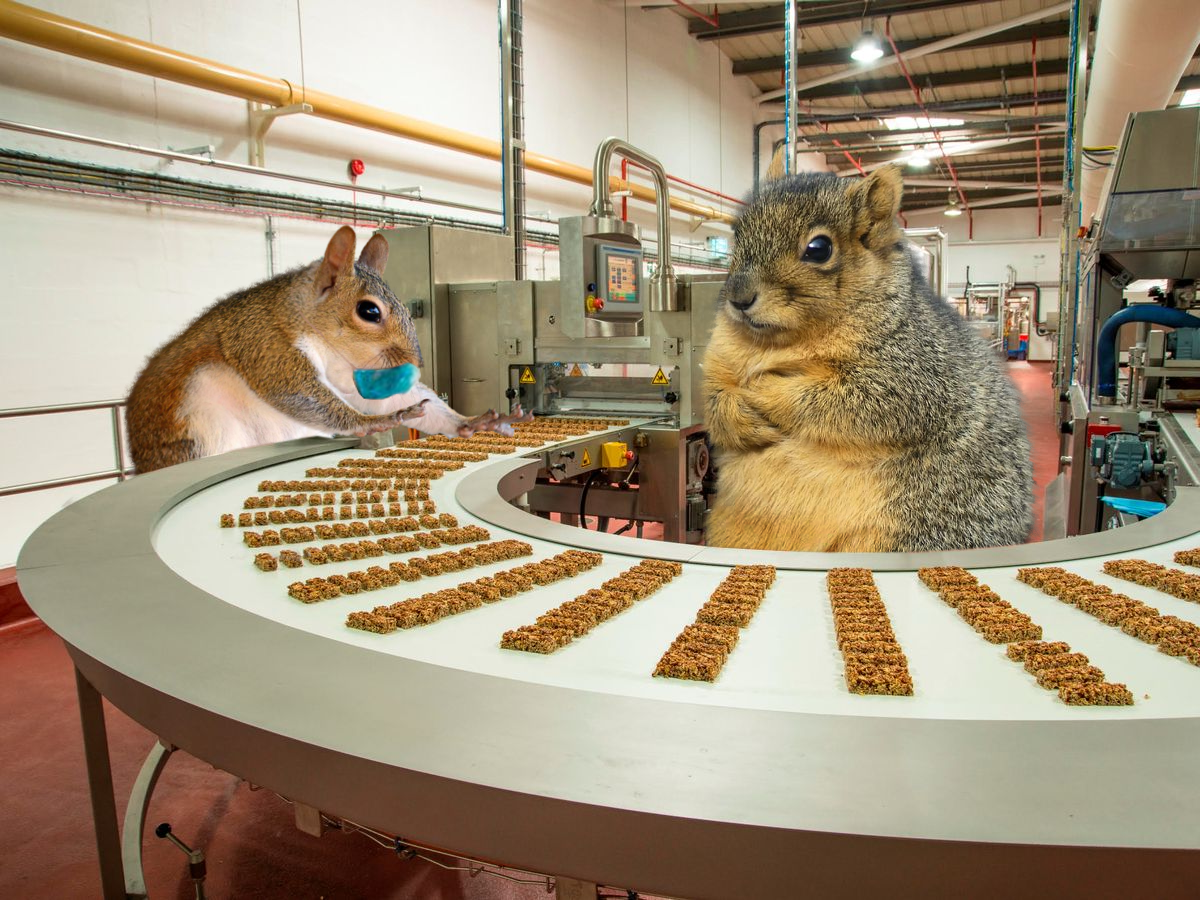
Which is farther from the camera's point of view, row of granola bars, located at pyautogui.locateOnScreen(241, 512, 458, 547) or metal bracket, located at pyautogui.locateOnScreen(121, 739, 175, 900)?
metal bracket, located at pyautogui.locateOnScreen(121, 739, 175, 900)

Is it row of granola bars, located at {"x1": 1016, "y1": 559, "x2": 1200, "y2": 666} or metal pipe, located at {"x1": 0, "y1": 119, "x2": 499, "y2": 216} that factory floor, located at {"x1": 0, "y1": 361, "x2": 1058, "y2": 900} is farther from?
metal pipe, located at {"x1": 0, "y1": 119, "x2": 499, "y2": 216}

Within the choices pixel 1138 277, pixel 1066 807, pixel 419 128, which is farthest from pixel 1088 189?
pixel 1066 807

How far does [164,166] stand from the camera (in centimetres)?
454

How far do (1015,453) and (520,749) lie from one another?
4.12ft

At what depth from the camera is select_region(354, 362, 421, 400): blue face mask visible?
2.96 m

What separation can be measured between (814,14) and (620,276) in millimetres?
7465

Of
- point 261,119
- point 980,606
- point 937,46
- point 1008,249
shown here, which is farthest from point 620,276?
point 1008,249

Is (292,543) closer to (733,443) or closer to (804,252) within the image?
(733,443)

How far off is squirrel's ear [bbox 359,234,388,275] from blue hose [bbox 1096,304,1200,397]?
2.75 metres

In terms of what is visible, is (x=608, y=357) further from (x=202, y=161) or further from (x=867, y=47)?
(x=867, y=47)

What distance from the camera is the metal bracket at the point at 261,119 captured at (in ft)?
16.4

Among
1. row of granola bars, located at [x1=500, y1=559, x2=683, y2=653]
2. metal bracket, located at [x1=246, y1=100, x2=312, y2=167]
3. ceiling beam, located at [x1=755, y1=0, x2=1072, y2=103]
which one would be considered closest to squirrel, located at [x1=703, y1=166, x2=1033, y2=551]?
row of granola bars, located at [x1=500, y1=559, x2=683, y2=653]

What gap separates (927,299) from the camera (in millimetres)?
1590

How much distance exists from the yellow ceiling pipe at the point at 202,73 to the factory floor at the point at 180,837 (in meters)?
2.92
